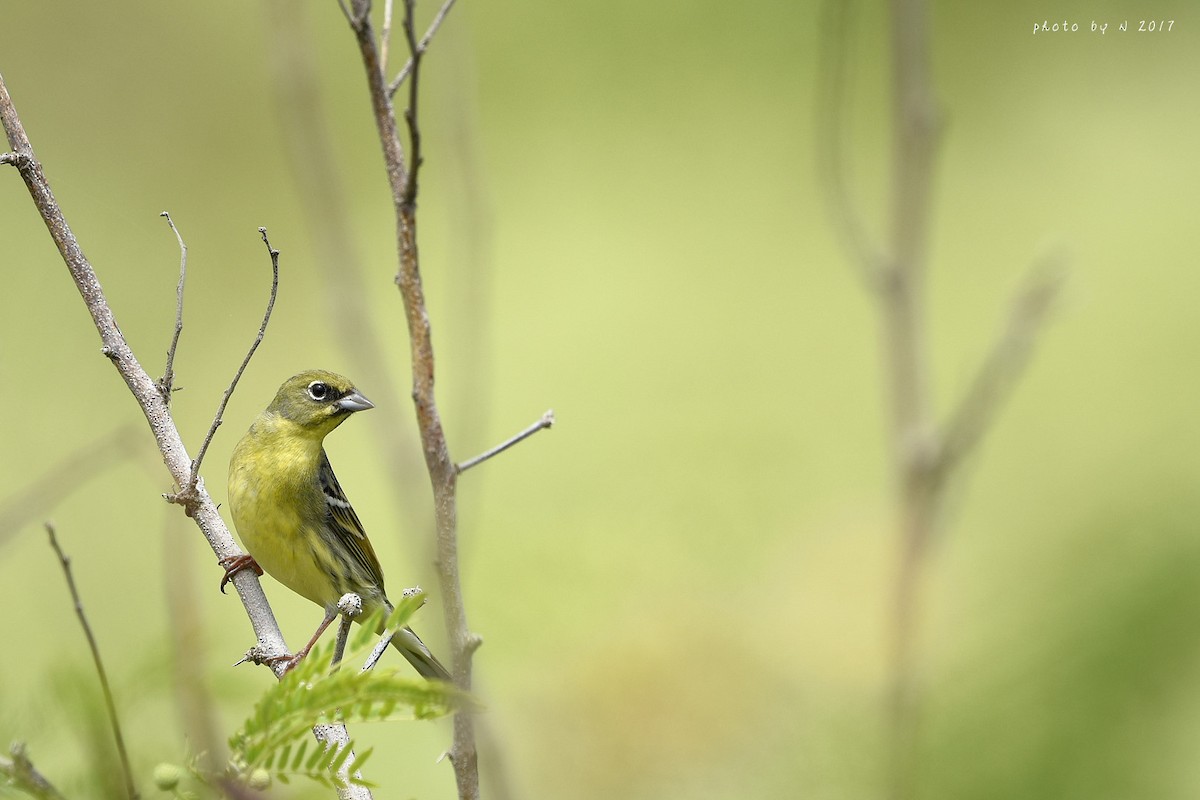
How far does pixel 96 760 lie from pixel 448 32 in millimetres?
1844

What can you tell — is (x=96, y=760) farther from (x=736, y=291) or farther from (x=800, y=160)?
(x=800, y=160)

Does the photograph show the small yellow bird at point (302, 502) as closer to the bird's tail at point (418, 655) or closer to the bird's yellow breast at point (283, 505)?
the bird's yellow breast at point (283, 505)

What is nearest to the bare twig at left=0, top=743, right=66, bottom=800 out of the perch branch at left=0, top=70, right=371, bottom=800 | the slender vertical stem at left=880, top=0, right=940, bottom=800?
the perch branch at left=0, top=70, right=371, bottom=800

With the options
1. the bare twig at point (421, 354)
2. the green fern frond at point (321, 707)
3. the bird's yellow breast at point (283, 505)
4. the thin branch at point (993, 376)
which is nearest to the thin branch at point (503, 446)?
the bare twig at point (421, 354)

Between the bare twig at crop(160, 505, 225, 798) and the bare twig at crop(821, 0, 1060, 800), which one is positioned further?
the bare twig at crop(821, 0, 1060, 800)

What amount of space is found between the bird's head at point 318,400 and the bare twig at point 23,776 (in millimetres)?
1739

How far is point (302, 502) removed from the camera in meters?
2.56

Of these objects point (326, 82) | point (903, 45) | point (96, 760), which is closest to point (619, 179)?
point (326, 82)

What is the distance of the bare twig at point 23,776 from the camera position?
71 centimetres

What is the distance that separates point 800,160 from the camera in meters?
5.78

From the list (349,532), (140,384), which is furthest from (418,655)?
(140,384)

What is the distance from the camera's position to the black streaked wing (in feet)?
8.57

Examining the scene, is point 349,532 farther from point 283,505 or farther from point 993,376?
point 993,376

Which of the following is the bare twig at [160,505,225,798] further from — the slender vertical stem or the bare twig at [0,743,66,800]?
the slender vertical stem
